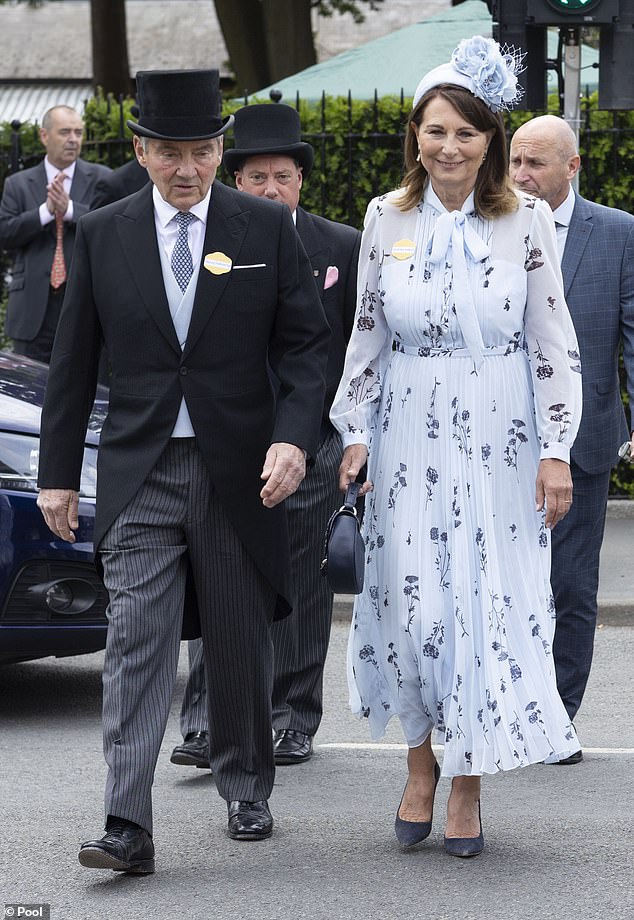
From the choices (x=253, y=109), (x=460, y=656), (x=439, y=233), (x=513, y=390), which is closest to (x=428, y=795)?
(x=460, y=656)

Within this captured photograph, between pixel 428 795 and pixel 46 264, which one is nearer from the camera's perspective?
pixel 428 795

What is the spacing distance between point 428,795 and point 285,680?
1.22m

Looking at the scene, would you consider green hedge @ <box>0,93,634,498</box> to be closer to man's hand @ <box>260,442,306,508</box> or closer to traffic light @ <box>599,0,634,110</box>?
traffic light @ <box>599,0,634,110</box>

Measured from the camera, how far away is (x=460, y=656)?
4.45 metres

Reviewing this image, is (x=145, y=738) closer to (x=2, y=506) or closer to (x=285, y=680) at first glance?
(x=285, y=680)

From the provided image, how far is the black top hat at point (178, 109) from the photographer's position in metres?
4.45

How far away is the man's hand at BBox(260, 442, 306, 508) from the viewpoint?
14.4ft

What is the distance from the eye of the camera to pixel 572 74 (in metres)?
8.61

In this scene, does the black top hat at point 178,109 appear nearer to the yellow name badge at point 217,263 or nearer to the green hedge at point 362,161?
the yellow name badge at point 217,263

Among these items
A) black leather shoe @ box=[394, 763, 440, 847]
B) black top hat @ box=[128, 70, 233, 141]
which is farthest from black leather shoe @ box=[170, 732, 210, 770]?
black top hat @ box=[128, 70, 233, 141]

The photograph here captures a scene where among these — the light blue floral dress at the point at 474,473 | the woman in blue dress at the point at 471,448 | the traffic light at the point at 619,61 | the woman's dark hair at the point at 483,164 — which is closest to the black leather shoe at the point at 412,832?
the woman in blue dress at the point at 471,448

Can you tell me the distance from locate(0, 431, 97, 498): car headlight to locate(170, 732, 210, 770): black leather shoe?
39.4 inches

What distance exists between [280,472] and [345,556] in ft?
0.90

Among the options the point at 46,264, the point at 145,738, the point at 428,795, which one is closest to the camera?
the point at 145,738
